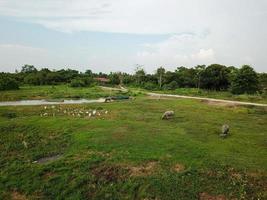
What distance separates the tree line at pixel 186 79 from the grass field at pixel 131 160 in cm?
3485

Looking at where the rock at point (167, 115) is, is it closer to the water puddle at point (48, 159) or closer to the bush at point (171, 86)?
the water puddle at point (48, 159)

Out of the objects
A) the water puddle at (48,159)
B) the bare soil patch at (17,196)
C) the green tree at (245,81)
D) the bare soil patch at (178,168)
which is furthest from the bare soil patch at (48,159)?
the green tree at (245,81)

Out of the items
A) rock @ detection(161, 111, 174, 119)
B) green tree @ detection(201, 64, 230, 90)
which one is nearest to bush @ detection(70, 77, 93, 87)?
green tree @ detection(201, 64, 230, 90)

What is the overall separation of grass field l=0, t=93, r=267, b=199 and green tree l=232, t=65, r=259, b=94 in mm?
34070

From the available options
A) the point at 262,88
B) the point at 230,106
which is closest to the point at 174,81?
the point at 262,88

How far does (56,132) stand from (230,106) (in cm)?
2203

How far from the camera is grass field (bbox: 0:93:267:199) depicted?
45.1 feet

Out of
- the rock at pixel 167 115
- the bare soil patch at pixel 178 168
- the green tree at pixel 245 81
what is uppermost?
the green tree at pixel 245 81

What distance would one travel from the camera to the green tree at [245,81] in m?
57.1

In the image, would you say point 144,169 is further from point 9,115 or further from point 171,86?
point 171,86

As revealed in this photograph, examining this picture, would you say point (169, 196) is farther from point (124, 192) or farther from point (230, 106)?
point (230, 106)

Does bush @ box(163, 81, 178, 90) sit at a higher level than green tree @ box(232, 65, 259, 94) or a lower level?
lower

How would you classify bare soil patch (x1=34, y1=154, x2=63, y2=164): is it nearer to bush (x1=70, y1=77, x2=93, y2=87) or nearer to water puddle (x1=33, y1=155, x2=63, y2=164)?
water puddle (x1=33, y1=155, x2=63, y2=164)

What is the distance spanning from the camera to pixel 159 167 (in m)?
15.5
